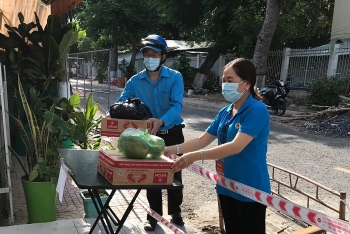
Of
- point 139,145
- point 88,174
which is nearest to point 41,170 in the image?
point 88,174

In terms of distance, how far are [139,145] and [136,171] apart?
0.15 m

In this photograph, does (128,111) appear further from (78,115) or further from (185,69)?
(185,69)

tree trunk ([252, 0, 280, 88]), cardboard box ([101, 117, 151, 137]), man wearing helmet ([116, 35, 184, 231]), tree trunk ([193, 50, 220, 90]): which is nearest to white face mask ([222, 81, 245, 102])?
cardboard box ([101, 117, 151, 137])

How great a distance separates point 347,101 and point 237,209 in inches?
391

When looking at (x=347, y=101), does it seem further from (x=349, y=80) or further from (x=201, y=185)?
(x=201, y=185)

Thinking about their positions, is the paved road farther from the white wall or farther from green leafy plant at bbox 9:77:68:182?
the white wall

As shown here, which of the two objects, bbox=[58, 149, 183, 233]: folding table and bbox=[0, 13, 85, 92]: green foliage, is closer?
bbox=[58, 149, 183, 233]: folding table

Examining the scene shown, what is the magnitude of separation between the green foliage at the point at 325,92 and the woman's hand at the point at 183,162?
433 inches

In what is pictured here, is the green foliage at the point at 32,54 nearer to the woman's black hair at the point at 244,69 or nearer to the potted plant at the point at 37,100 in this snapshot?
the potted plant at the point at 37,100

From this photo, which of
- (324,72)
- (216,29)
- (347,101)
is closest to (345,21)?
(324,72)

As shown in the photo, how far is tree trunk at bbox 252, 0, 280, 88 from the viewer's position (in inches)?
511

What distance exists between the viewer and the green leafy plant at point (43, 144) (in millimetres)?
3316

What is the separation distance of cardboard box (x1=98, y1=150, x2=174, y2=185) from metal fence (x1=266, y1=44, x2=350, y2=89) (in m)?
13.7

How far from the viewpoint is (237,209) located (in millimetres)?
2309
